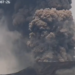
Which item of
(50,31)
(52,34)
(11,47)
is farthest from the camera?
(11,47)

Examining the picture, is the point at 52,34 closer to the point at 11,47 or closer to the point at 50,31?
the point at 50,31

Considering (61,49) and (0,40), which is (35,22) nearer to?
(61,49)

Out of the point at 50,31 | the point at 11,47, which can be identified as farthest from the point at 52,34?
the point at 11,47

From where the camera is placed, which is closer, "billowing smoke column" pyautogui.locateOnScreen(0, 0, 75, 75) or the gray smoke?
"billowing smoke column" pyautogui.locateOnScreen(0, 0, 75, 75)

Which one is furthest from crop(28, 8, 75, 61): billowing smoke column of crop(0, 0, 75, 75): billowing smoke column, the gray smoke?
the gray smoke

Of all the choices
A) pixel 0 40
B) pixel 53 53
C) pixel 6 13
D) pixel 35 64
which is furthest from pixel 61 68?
pixel 6 13

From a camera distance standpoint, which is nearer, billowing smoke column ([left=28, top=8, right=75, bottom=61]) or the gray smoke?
billowing smoke column ([left=28, top=8, right=75, bottom=61])

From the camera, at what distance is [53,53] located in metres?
41.0

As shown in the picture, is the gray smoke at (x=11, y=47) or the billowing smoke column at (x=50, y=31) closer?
the billowing smoke column at (x=50, y=31)

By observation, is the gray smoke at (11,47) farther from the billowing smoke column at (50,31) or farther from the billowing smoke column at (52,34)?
the billowing smoke column at (52,34)

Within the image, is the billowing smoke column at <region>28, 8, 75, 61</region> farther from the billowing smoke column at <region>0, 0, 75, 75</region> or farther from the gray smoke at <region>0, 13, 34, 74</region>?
the gray smoke at <region>0, 13, 34, 74</region>

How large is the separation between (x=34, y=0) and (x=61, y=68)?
129ft

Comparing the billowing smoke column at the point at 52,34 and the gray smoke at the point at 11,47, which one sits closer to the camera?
the billowing smoke column at the point at 52,34

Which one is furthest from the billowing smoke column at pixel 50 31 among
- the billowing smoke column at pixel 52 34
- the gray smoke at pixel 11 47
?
the gray smoke at pixel 11 47
